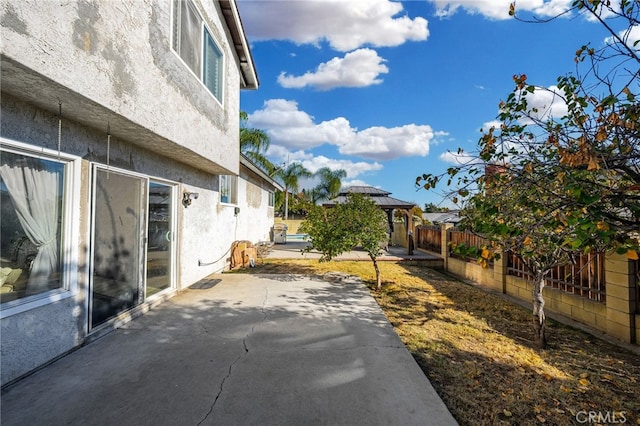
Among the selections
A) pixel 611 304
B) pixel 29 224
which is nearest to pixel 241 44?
pixel 29 224

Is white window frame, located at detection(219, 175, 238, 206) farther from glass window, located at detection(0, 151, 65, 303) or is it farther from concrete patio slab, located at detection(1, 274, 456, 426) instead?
glass window, located at detection(0, 151, 65, 303)

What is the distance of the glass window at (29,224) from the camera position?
3.15 meters

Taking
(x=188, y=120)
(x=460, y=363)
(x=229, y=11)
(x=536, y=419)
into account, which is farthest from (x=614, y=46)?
(x=229, y=11)

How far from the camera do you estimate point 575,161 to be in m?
1.95

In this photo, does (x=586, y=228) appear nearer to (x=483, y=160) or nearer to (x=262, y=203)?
(x=483, y=160)

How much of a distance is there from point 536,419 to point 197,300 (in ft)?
19.4

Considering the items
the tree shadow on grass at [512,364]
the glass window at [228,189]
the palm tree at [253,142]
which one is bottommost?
the tree shadow on grass at [512,364]

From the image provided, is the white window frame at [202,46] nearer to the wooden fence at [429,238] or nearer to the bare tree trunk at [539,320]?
the bare tree trunk at [539,320]

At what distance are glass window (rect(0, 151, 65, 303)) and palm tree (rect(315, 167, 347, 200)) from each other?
113 ft

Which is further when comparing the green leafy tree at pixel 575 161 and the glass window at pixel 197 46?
the glass window at pixel 197 46

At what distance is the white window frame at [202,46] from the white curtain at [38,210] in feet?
9.67

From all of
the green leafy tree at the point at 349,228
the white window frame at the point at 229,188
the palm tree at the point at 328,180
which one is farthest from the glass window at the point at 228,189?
the palm tree at the point at 328,180

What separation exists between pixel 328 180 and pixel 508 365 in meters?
35.5

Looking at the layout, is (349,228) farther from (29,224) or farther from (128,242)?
(29,224)
